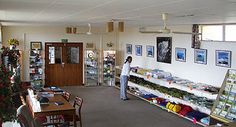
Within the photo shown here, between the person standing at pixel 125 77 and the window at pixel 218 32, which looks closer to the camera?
the window at pixel 218 32

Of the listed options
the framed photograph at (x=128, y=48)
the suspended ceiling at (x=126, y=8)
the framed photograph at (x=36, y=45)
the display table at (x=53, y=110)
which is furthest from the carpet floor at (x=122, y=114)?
the suspended ceiling at (x=126, y=8)

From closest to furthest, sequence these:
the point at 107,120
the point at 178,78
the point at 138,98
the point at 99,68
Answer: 1. the point at 107,120
2. the point at 178,78
3. the point at 138,98
4. the point at 99,68

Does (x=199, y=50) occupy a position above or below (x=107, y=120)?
above

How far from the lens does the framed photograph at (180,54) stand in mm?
9533

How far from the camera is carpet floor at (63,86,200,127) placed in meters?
7.90

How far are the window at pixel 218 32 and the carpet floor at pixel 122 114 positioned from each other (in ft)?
8.23

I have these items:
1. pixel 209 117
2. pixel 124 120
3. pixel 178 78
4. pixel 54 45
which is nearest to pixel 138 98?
pixel 178 78

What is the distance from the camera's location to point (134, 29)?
511 inches

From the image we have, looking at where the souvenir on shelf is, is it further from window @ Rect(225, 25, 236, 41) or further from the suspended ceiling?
the suspended ceiling

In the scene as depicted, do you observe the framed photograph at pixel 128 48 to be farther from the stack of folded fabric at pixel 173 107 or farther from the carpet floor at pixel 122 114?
the stack of folded fabric at pixel 173 107

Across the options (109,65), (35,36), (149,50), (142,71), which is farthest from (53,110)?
(109,65)

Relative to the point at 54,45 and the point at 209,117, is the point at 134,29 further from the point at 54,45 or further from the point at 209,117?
the point at 209,117

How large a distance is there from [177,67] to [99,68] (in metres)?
5.01

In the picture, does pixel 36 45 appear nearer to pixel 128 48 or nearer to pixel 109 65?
pixel 109 65
